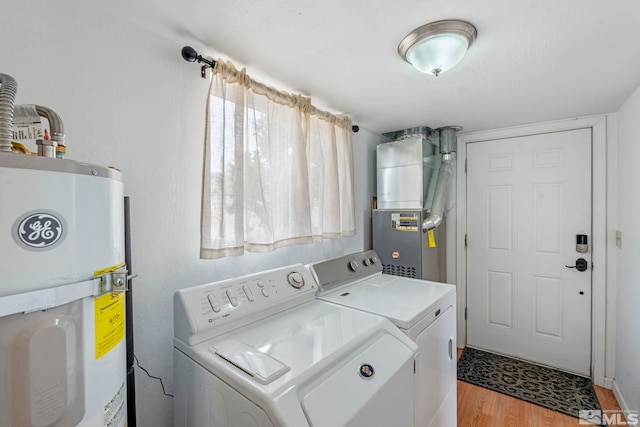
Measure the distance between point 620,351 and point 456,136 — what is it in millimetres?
2141

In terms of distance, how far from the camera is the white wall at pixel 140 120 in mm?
986

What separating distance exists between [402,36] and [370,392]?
1.46 metres

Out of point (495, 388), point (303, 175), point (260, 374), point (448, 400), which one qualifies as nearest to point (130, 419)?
point (260, 374)

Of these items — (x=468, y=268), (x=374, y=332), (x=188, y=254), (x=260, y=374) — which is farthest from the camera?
(x=468, y=268)

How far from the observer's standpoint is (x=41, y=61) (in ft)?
3.22

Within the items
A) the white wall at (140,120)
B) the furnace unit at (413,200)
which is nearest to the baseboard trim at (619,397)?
the furnace unit at (413,200)

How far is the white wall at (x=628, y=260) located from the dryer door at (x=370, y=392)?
1757 mm

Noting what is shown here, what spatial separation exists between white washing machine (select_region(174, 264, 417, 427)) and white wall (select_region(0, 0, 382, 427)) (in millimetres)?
201

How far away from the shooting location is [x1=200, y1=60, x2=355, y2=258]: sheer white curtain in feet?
4.61

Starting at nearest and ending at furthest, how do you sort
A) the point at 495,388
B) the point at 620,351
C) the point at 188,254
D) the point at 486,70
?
1. the point at 188,254
2. the point at 486,70
3. the point at 620,351
4. the point at 495,388

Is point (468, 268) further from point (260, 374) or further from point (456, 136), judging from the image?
point (260, 374)

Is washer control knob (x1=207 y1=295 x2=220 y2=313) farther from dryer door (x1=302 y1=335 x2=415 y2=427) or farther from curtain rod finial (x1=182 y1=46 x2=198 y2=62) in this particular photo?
curtain rod finial (x1=182 y1=46 x2=198 y2=62)

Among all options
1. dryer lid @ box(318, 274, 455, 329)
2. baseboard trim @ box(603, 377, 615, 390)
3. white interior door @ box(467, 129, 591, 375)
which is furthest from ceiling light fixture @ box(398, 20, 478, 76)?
baseboard trim @ box(603, 377, 615, 390)

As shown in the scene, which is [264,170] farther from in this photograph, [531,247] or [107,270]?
[531,247]
